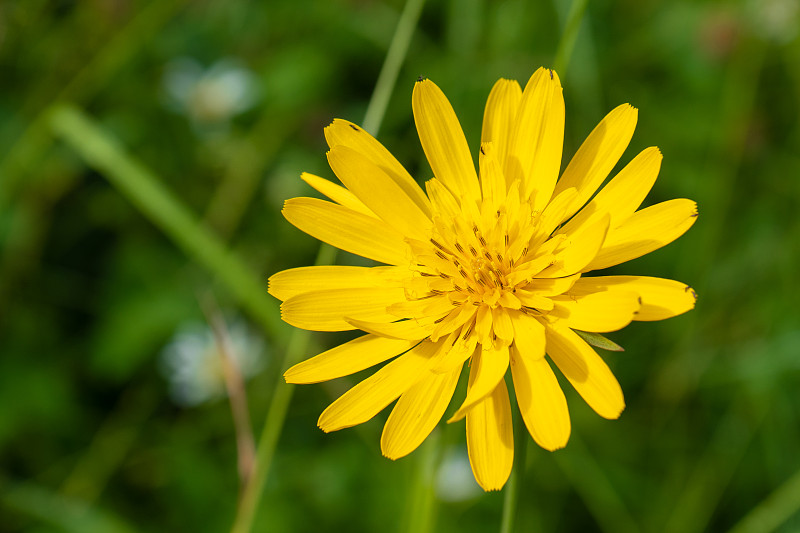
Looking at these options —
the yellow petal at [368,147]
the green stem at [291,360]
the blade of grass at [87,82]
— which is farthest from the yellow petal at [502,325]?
the blade of grass at [87,82]

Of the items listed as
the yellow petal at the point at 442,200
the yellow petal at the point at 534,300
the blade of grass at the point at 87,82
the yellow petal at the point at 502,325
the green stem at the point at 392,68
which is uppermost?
the blade of grass at the point at 87,82

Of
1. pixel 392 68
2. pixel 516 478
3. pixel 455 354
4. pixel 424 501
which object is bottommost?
pixel 424 501

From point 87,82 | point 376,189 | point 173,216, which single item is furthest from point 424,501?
point 87,82

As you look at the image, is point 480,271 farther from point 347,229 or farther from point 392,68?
point 392,68

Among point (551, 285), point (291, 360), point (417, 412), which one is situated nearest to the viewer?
point (417, 412)

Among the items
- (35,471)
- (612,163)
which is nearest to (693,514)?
(612,163)

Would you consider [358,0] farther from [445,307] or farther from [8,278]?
[445,307]

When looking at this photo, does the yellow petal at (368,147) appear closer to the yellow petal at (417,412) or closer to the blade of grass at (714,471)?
the yellow petal at (417,412)
